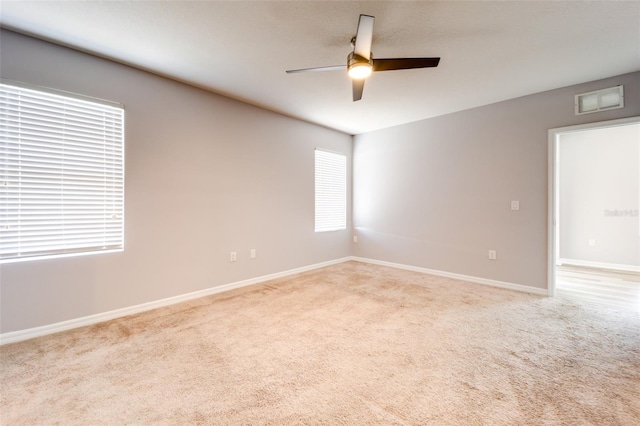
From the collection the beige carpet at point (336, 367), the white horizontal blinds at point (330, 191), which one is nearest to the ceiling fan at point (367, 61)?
the beige carpet at point (336, 367)

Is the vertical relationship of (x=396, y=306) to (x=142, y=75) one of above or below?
below

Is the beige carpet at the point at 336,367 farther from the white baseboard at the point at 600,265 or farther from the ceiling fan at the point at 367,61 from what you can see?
the white baseboard at the point at 600,265

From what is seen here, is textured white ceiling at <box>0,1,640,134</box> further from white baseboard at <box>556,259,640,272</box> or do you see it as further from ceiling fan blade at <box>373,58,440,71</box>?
white baseboard at <box>556,259,640,272</box>

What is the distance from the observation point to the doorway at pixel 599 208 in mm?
4492

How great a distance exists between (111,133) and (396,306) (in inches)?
141

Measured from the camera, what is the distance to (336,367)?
6.26 ft

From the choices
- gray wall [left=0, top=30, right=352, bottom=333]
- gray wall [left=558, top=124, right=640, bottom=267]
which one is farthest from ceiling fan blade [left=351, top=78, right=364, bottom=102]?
gray wall [left=558, top=124, right=640, bottom=267]

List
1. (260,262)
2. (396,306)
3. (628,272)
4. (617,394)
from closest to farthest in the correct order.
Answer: (617,394) → (396,306) → (260,262) → (628,272)

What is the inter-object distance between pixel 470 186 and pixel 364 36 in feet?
10.1

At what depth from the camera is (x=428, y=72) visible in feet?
9.41

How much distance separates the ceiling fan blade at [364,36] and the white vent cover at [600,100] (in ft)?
9.86

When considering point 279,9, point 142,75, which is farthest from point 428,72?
point 142,75

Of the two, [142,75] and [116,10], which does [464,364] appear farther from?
[142,75]

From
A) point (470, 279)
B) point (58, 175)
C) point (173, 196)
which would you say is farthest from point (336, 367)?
point (470, 279)
